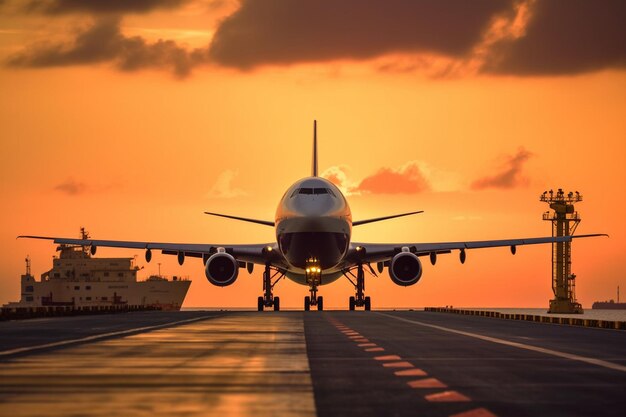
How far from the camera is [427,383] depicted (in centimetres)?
1387

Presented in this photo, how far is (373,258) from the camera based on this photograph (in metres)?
65.5

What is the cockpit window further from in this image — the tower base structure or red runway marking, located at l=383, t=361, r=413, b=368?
the tower base structure

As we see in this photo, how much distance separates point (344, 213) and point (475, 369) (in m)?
41.5

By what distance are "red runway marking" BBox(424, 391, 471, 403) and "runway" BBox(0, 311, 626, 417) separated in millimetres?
12

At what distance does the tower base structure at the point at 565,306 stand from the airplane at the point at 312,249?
56.6 meters

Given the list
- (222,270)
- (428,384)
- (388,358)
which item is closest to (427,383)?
(428,384)

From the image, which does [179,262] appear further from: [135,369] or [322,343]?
[135,369]

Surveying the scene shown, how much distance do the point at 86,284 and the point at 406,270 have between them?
99.8 m

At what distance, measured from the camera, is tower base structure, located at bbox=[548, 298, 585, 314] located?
122375 millimetres

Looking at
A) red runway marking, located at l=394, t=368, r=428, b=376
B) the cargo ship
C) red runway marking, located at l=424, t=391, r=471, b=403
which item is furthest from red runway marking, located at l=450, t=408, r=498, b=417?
the cargo ship

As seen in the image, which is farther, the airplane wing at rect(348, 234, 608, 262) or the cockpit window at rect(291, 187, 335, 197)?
the airplane wing at rect(348, 234, 608, 262)

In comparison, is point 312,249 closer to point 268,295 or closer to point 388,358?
point 268,295

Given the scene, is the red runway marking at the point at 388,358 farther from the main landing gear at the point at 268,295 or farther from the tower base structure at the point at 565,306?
the tower base structure at the point at 565,306

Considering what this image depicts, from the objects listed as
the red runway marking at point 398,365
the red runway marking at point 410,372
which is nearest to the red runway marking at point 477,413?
the red runway marking at point 410,372
